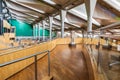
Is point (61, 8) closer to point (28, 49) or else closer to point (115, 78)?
point (28, 49)

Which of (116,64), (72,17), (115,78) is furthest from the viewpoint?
(72,17)

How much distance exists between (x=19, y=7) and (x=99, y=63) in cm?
1529

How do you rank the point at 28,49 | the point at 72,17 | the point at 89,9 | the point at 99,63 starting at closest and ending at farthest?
the point at 99,63, the point at 28,49, the point at 89,9, the point at 72,17

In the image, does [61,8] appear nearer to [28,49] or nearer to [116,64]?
[28,49]

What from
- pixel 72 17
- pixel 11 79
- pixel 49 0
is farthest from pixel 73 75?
pixel 72 17

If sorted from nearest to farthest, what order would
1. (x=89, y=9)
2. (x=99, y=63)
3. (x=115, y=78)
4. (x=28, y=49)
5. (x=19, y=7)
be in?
1. (x=115, y=78)
2. (x=99, y=63)
3. (x=28, y=49)
4. (x=89, y=9)
5. (x=19, y=7)

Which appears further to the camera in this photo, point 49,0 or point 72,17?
point 72,17

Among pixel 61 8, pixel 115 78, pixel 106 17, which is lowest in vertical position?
pixel 115 78

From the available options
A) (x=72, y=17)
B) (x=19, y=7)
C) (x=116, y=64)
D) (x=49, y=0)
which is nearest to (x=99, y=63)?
(x=116, y=64)

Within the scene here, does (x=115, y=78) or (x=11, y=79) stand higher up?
(x=115, y=78)

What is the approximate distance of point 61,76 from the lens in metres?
3.67

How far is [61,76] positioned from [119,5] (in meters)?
7.80

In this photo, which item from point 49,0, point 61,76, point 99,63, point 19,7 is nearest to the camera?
point 99,63

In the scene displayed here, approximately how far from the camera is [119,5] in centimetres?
984
